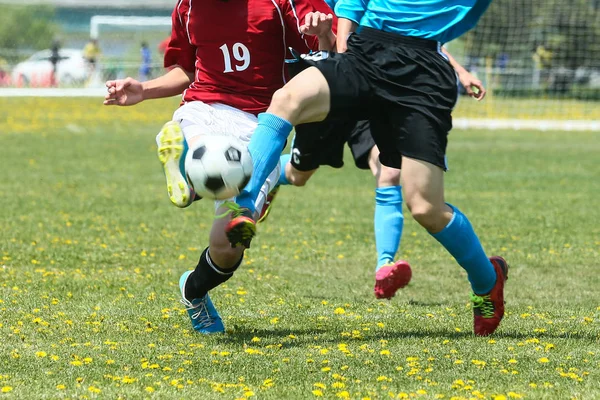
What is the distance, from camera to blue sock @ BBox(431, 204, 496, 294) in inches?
201

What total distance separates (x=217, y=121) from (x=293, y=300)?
1656mm

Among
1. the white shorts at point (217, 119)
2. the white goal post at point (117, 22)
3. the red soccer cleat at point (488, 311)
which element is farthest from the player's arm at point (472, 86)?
the white goal post at point (117, 22)

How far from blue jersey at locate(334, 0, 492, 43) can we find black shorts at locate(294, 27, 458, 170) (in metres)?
0.05

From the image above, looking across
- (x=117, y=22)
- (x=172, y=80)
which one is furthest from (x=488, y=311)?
(x=117, y=22)

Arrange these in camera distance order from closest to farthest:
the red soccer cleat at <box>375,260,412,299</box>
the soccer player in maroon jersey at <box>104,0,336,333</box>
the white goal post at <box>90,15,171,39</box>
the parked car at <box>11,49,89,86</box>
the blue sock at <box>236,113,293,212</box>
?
the blue sock at <box>236,113,293,212</box>, the soccer player in maroon jersey at <box>104,0,336,333</box>, the red soccer cleat at <box>375,260,412,299</box>, the parked car at <box>11,49,89,86</box>, the white goal post at <box>90,15,171,39</box>

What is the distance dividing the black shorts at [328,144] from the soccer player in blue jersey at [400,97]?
491 mm

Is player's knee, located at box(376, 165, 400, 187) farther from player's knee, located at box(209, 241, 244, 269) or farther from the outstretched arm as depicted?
player's knee, located at box(209, 241, 244, 269)

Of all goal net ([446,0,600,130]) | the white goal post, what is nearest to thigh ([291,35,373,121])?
goal net ([446,0,600,130])

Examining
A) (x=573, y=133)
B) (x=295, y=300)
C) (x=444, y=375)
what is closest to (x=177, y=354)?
(x=444, y=375)

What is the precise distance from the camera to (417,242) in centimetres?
912

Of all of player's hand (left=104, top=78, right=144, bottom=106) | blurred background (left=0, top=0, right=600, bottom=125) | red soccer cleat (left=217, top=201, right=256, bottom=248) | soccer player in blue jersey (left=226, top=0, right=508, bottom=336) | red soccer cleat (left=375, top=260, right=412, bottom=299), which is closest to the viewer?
red soccer cleat (left=217, top=201, right=256, bottom=248)

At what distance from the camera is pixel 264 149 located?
4637 mm

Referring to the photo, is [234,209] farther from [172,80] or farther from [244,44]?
[172,80]

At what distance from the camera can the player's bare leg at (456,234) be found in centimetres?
489
